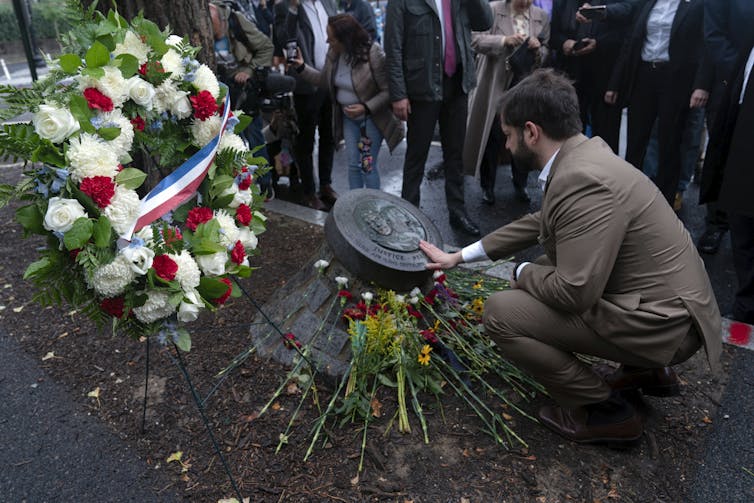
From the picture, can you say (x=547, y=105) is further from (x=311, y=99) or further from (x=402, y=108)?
(x=311, y=99)

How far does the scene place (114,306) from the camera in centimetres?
207

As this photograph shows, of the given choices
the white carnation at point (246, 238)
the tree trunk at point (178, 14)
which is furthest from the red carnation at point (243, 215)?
the tree trunk at point (178, 14)

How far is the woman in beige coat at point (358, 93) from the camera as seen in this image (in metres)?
4.45

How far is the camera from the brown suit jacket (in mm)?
2174

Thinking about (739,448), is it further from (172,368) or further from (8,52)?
(8,52)

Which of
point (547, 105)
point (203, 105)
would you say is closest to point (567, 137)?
point (547, 105)

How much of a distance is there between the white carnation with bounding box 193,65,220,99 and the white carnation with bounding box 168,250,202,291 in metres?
0.74

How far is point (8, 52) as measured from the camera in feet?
61.2

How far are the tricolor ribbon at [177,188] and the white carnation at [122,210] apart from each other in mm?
22

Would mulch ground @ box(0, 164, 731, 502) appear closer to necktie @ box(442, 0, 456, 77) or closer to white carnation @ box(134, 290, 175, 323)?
white carnation @ box(134, 290, 175, 323)

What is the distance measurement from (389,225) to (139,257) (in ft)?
5.23

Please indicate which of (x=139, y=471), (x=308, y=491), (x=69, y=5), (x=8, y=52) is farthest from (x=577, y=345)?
(x=8, y=52)

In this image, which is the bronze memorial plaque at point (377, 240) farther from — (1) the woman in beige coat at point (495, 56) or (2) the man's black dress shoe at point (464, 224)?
(1) the woman in beige coat at point (495, 56)

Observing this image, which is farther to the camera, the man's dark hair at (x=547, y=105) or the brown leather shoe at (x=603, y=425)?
the brown leather shoe at (x=603, y=425)
